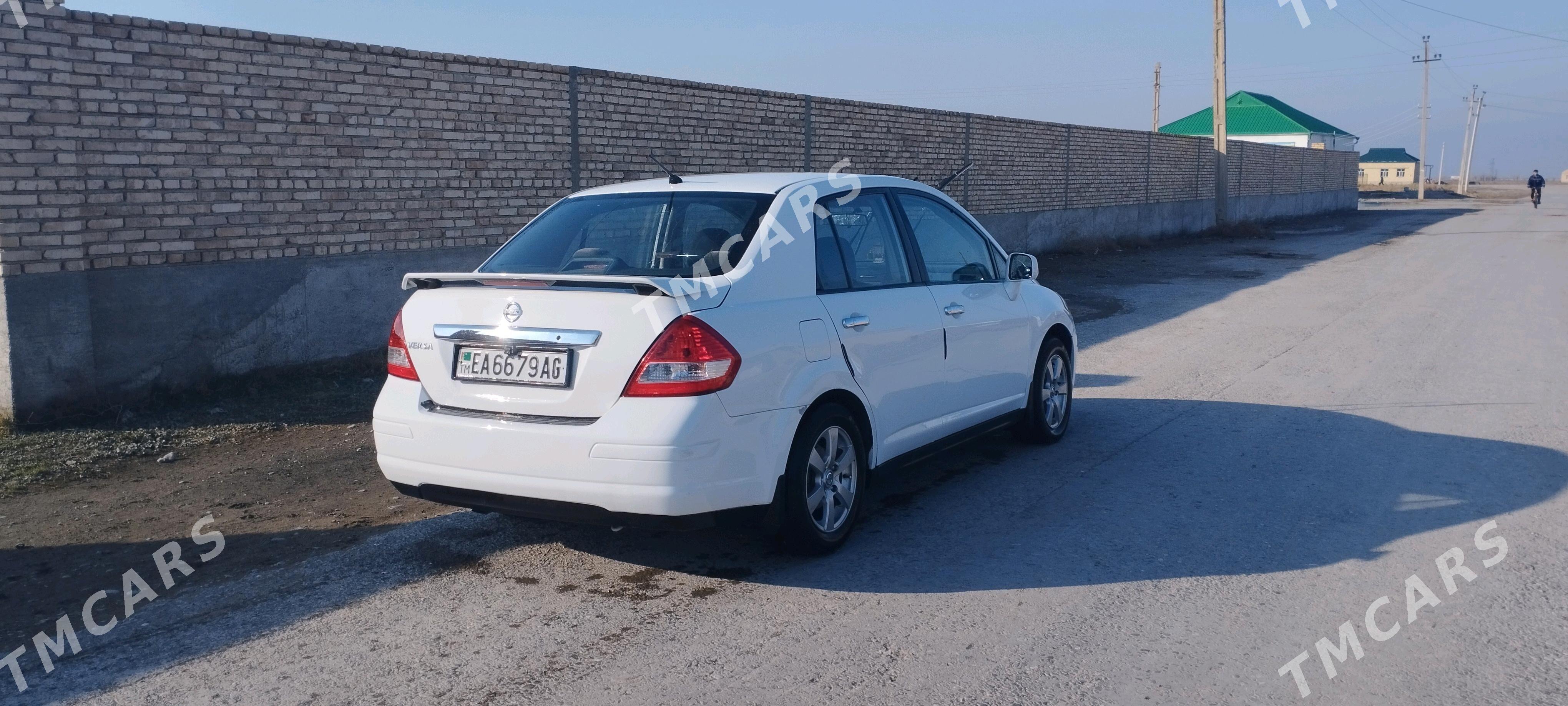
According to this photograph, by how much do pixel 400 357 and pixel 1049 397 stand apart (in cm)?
387

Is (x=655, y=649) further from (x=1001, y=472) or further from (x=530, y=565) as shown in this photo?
(x=1001, y=472)

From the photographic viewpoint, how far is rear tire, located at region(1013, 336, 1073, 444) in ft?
22.0

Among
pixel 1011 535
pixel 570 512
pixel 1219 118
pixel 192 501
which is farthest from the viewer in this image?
pixel 1219 118

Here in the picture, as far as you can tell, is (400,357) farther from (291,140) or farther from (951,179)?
(291,140)

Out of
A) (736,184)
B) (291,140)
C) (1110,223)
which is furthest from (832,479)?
(1110,223)

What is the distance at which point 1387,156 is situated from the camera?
402ft

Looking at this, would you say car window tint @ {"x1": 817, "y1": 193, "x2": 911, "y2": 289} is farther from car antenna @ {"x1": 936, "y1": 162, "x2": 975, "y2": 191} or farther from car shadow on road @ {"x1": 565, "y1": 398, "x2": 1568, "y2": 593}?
car shadow on road @ {"x1": 565, "y1": 398, "x2": 1568, "y2": 593}

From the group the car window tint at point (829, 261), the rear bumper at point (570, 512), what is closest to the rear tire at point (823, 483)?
the rear bumper at point (570, 512)

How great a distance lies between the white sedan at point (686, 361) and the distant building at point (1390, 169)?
121310 mm

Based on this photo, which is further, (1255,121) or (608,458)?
(1255,121)

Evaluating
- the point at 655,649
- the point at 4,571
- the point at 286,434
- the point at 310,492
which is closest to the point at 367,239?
the point at 286,434

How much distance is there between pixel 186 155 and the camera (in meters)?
7.72

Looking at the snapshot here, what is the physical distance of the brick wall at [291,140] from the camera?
6996 millimetres

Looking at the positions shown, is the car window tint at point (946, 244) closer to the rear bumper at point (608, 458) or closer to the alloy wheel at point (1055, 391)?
the alloy wheel at point (1055, 391)
